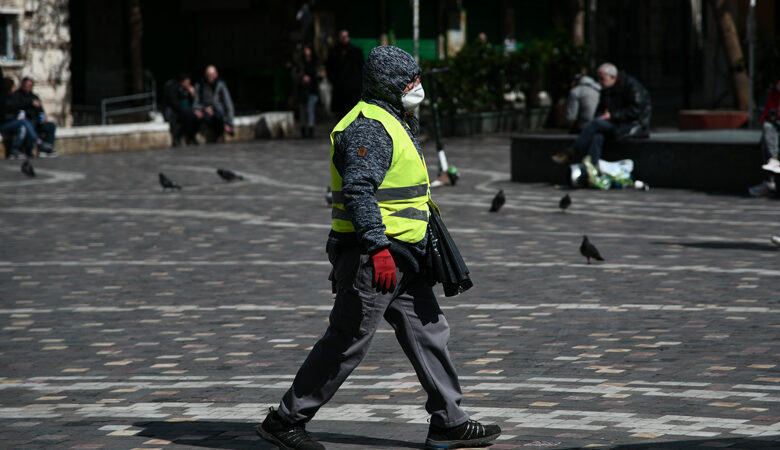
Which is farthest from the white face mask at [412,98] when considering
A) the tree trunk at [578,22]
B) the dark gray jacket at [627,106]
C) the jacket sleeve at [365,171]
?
the tree trunk at [578,22]

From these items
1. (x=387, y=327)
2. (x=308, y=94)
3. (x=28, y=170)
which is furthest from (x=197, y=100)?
(x=387, y=327)

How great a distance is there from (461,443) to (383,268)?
774mm

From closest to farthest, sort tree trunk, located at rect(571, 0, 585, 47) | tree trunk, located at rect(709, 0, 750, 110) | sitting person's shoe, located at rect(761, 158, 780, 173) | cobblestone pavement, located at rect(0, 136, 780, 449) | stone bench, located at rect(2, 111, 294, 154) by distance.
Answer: cobblestone pavement, located at rect(0, 136, 780, 449) → sitting person's shoe, located at rect(761, 158, 780, 173) → tree trunk, located at rect(709, 0, 750, 110) → stone bench, located at rect(2, 111, 294, 154) → tree trunk, located at rect(571, 0, 585, 47)

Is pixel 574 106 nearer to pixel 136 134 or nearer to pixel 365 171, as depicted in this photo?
pixel 136 134

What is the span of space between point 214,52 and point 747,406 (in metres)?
31.3

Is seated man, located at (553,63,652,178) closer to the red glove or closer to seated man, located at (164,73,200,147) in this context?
seated man, located at (164,73,200,147)

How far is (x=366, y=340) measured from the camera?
5406 mm

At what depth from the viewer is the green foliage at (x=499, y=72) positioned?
27.3 metres

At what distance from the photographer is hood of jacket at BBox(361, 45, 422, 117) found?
5465 mm

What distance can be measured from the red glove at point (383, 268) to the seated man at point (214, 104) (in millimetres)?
21651

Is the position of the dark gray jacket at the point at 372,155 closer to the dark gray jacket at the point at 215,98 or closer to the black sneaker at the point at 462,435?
the black sneaker at the point at 462,435

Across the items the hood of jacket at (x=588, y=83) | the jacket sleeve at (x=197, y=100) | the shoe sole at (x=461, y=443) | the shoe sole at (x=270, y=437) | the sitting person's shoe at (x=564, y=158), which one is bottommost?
the sitting person's shoe at (x=564, y=158)

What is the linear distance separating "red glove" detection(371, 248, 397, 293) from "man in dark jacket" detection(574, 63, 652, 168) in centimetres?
1253

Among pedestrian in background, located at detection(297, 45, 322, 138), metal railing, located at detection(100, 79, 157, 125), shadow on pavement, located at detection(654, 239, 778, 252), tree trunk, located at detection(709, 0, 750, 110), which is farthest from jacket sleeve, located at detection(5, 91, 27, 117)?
shadow on pavement, located at detection(654, 239, 778, 252)
